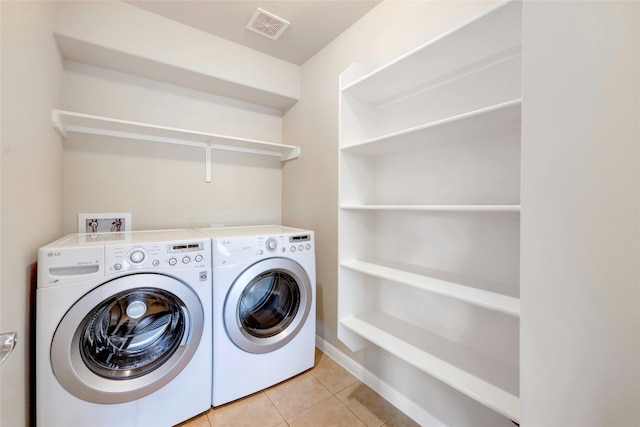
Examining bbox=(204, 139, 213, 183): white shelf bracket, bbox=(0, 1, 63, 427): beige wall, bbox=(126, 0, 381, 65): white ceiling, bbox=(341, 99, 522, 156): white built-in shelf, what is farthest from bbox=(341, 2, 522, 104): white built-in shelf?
bbox=(0, 1, 63, 427): beige wall

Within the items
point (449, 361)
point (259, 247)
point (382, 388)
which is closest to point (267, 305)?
point (259, 247)

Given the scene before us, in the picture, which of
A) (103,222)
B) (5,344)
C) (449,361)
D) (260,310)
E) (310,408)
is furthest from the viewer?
(103,222)

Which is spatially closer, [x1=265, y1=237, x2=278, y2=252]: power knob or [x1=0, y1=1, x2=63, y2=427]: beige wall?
[x1=0, y1=1, x2=63, y2=427]: beige wall

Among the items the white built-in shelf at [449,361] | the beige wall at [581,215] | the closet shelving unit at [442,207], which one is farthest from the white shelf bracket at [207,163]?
the beige wall at [581,215]

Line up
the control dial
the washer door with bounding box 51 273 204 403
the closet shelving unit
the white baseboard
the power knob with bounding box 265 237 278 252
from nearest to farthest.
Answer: the closet shelving unit, the washer door with bounding box 51 273 204 403, the control dial, the white baseboard, the power knob with bounding box 265 237 278 252

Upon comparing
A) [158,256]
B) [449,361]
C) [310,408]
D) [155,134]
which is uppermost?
[155,134]

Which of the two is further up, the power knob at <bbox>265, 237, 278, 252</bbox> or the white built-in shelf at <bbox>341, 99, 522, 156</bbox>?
the white built-in shelf at <bbox>341, 99, 522, 156</bbox>

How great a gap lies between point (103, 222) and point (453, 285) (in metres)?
2.24

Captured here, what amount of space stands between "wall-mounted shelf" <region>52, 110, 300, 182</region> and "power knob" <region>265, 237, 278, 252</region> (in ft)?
2.93

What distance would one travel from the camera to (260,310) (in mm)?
1704

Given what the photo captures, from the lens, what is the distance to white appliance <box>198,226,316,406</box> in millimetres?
1455

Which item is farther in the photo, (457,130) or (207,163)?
(207,163)

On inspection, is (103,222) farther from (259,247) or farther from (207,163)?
(259,247)

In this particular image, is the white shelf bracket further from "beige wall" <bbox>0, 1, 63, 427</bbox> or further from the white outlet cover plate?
"beige wall" <bbox>0, 1, 63, 427</bbox>
